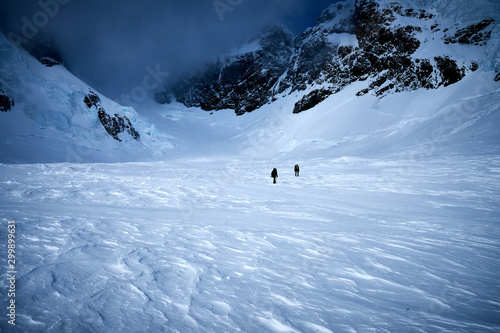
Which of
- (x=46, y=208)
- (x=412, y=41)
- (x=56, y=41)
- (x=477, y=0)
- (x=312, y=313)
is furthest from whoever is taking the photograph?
(x=56, y=41)

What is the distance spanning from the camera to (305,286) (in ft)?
10.0

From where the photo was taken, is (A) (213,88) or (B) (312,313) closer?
(B) (312,313)

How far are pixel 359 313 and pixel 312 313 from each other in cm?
54

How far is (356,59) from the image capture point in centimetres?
6381

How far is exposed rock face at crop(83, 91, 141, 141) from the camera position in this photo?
45250mm

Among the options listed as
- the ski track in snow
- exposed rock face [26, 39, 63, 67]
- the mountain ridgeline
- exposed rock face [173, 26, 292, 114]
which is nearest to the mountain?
exposed rock face [26, 39, 63, 67]

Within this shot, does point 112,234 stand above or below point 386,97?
below

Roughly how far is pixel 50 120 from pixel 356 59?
69.6 metres

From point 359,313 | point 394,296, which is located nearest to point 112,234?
point 359,313

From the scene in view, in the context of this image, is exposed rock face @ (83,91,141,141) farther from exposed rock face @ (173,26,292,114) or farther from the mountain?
exposed rock face @ (173,26,292,114)

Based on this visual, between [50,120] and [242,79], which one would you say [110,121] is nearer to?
[50,120]

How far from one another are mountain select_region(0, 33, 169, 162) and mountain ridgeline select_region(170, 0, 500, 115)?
1786 inches

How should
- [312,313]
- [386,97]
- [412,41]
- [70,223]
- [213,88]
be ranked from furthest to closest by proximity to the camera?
[213,88]
[412,41]
[386,97]
[70,223]
[312,313]

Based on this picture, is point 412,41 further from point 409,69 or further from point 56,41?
point 56,41
